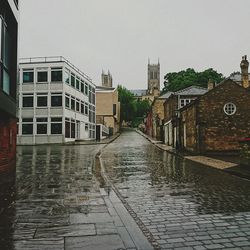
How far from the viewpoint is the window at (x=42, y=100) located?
43969 mm

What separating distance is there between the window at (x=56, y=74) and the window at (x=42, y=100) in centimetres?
246

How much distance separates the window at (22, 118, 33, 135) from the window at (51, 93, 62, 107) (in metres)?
3.66

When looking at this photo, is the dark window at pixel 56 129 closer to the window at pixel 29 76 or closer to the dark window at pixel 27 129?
the dark window at pixel 27 129

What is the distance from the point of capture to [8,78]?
1517 centimetres

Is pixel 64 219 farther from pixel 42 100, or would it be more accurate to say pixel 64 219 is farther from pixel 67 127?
pixel 42 100

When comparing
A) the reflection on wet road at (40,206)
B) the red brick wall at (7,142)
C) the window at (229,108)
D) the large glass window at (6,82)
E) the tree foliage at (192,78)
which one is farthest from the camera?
the tree foliage at (192,78)

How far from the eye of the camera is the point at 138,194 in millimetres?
9008

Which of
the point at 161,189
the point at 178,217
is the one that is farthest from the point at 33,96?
the point at 178,217

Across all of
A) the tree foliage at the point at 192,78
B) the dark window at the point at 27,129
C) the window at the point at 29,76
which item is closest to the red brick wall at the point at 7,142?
the dark window at the point at 27,129

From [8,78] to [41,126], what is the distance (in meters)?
29.2

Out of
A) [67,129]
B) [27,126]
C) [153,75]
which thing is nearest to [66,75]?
[67,129]

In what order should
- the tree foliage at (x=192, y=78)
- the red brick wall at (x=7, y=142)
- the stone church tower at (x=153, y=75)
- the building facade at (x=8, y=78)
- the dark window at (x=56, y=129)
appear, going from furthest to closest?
the stone church tower at (x=153, y=75) < the tree foliage at (x=192, y=78) < the dark window at (x=56, y=129) < the red brick wall at (x=7, y=142) < the building facade at (x=8, y=78)

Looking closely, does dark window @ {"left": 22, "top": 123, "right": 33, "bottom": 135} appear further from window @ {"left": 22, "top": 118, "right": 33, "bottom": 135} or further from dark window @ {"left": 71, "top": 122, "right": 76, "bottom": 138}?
dark window @ {"left": 71, "top": 122, "right": 76, "bottom": 138}

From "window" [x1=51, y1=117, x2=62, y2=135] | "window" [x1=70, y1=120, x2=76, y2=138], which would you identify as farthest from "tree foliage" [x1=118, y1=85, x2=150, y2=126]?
"window" [x1=51, y1=117, x2=62, y2=135]
